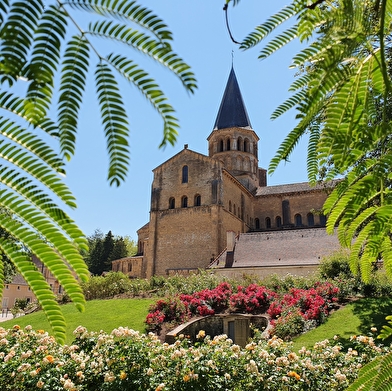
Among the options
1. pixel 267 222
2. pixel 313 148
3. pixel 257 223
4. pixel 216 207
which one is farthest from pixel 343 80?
pixel 257 223

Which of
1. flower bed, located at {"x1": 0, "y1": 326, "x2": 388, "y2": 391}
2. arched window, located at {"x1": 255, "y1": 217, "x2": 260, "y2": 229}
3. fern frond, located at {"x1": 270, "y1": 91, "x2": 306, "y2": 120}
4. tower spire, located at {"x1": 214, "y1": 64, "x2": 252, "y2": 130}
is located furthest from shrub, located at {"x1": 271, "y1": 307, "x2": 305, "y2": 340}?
tower spire, located at {"x1": 214, "y1": 64, "x2": 252, "y2": 130}

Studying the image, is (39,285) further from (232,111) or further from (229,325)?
(232,111)

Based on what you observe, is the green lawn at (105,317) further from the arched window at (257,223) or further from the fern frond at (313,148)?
the arched window at (257,223)

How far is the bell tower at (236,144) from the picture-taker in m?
44.7

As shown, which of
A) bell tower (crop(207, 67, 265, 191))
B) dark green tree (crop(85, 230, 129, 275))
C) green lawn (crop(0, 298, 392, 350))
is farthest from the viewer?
dark green tree (crop(85, 230, 129, 275))

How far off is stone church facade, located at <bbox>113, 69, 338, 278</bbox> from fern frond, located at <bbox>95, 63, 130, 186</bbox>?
83.5 feet

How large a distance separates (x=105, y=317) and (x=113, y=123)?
1818 cm

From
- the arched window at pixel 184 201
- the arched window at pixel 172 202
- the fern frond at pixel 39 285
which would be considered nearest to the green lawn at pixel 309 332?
the fern frond at pixel 39 285

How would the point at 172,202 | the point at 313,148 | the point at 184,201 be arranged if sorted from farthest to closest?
the point at 172,202, the point at 184,201, the point at 313,148

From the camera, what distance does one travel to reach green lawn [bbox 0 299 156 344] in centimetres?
1643

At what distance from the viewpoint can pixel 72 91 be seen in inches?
50.7

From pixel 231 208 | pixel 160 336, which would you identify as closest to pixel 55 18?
pixel 160 336

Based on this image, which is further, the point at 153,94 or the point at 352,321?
the point at 352,321

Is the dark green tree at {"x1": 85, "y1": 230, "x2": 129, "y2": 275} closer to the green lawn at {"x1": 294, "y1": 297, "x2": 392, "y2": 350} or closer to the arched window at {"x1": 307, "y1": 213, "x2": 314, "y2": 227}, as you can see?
the arched window at {"x1": 307, "y1": 213, "x2": 314, "y2": 227}
